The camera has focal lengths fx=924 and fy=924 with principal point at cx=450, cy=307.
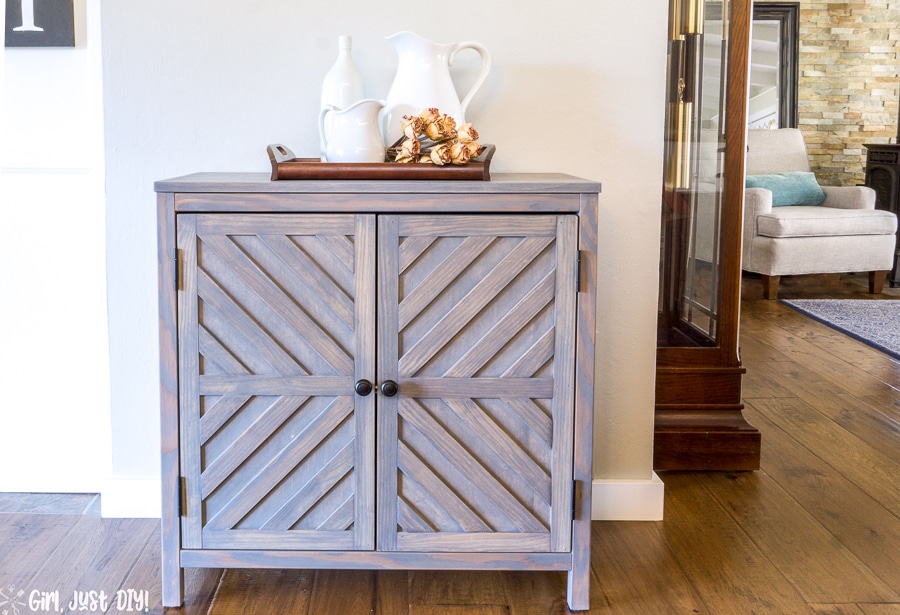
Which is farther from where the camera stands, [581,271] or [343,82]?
[343,82]

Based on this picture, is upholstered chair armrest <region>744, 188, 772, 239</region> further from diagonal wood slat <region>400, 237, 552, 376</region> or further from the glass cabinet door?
diagonal wood slat <region>400, 237, 552, 376</region>

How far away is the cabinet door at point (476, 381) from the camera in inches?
66.6

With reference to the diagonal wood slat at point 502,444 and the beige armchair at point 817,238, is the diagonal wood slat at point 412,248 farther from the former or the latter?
the beige armchair at point 817,238

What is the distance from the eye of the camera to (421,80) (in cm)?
194

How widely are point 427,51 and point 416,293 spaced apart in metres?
0.56

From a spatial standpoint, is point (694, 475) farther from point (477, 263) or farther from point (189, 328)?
point (189, 328)

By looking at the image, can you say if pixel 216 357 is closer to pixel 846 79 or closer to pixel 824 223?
pixel 824 223

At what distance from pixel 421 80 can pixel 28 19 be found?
968 millimetres

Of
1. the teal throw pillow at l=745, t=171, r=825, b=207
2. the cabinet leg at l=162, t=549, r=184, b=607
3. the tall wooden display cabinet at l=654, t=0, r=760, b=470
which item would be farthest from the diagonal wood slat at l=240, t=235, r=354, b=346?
the teal throw pillow at l=745, t=171, r=825, b=207

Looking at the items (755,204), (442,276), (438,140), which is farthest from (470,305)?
(755,204)

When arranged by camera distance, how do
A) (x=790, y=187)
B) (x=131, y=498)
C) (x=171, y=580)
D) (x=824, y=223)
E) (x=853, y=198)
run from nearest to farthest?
(x=171, y=580) → (x=131, y=498) → (x=824, y=223) → (x=853, y=198) → (x=790, y=187)

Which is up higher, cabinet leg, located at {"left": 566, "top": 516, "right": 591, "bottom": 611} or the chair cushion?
the chair cushion

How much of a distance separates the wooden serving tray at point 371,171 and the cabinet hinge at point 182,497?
60 cm

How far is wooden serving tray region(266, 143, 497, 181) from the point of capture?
1.70m
